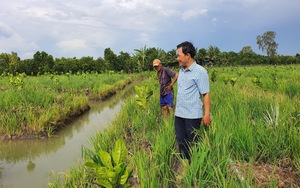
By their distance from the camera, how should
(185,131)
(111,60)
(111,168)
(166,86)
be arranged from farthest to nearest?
(111,60) → (166,86) → (185,131) → (111,168)

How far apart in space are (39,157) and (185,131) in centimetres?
364

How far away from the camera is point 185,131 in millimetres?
3221

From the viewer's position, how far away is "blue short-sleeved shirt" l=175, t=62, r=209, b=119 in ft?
9.66

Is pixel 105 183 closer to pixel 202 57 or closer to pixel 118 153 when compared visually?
pixel 118 153

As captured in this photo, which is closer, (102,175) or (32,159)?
(102,175)

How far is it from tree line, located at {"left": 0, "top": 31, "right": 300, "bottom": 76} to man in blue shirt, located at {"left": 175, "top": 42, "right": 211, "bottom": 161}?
22.3 m

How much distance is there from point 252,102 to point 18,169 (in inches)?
191

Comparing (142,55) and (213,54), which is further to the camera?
(213,54)

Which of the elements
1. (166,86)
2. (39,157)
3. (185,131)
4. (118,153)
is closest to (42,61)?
(39,157)

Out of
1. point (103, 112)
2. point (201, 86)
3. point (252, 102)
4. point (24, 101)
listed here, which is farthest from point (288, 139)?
point (103, 112)

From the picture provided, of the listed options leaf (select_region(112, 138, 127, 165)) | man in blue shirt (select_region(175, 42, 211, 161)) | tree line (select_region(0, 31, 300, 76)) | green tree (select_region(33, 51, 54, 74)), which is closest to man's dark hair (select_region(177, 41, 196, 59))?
man in blue shirt (select_region(175, 42, 211, 161))

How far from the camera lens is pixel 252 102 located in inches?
210

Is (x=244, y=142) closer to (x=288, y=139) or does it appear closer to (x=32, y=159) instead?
(x=288, y=139)

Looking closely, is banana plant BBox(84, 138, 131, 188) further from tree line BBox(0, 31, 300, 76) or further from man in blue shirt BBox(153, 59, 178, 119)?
tree line BBox(0, 31, 300, 76)
